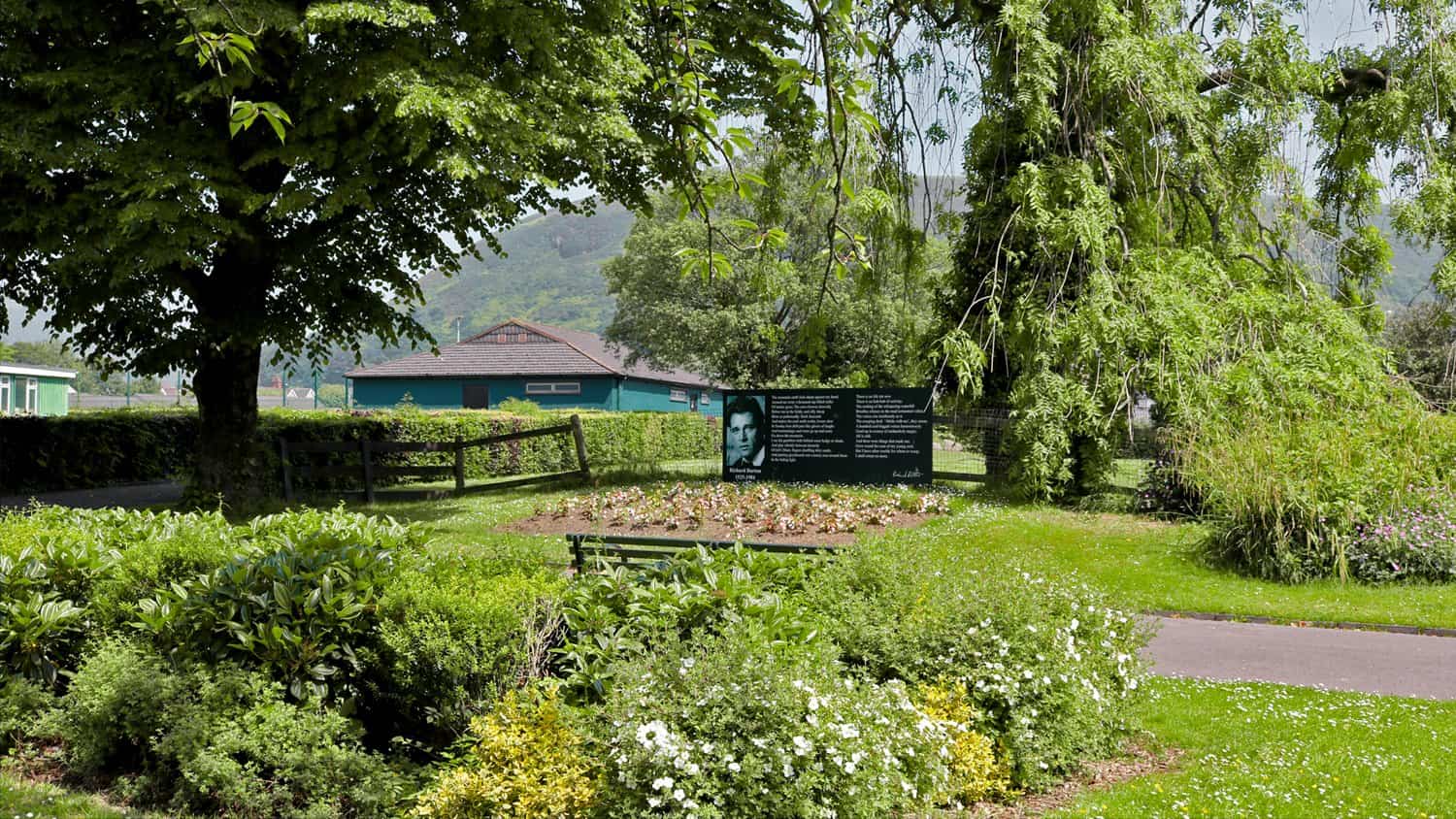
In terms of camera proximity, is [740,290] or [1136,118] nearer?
[1136,118]

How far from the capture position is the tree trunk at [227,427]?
602 inches

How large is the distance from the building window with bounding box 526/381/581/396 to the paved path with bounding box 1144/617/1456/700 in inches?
1555

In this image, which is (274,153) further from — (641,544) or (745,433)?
(745,433)

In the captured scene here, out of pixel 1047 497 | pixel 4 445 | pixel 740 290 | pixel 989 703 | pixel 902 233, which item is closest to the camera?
pixel 989 703

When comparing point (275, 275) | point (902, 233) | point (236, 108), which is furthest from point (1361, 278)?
point (236, 108)

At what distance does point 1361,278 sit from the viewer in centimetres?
1662

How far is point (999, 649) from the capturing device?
527 cm

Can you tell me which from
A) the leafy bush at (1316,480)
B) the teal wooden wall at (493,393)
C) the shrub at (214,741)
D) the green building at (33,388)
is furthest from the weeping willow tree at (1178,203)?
the green building at (33,388)

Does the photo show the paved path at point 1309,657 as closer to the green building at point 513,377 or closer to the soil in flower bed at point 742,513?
the soil in flower bed at point 742,513

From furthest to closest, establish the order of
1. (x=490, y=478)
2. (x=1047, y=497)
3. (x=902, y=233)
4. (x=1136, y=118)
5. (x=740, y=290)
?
(x=740, y=290) < (x=490, y=478) < (x=1047, y=497) < (x=1136, y=118) < (x=902, y=233)

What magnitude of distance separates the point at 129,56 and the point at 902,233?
382 inches

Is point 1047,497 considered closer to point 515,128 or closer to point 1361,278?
point 1361,278

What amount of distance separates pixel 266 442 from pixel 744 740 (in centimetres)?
1915

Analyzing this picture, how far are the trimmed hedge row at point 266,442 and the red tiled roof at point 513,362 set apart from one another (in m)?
17.4
